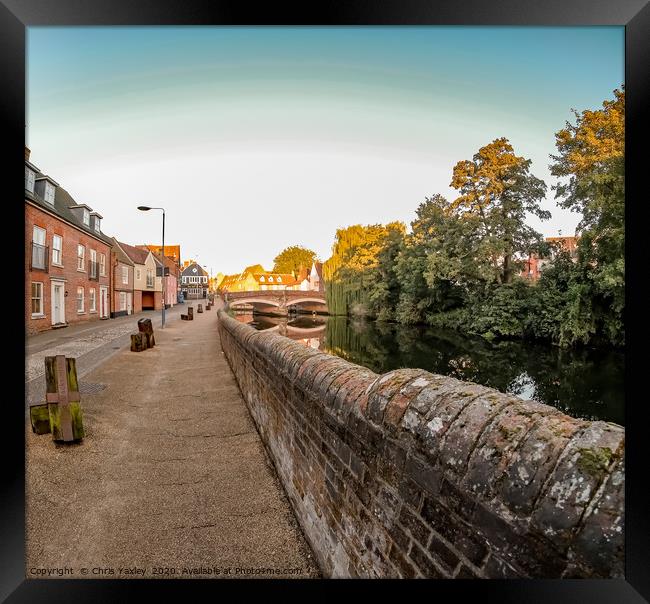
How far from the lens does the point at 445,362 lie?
11922mm

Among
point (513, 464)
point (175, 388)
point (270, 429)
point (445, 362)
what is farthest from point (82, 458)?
point (445, 362)

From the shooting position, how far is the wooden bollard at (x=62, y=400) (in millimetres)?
3258

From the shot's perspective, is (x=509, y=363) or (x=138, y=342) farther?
(x=509, y=363)

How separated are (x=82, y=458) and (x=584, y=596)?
11.8 feet

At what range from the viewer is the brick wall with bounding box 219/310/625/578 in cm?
77

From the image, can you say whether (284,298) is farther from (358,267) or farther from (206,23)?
(206,23)

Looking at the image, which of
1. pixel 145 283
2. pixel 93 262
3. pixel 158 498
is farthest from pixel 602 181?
pixel 145 283

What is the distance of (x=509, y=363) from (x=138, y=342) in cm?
1060

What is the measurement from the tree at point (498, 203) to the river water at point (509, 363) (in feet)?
7.77

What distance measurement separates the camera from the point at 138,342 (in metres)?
8.30

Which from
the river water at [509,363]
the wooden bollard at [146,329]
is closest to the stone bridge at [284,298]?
the river water at [509,363]

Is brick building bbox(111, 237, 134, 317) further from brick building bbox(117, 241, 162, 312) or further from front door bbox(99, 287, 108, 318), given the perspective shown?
front door bbox(99, 287, 108, 318)

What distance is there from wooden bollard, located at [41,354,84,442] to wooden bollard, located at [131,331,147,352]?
16.7ft

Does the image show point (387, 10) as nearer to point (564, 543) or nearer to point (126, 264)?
point (564, 543)
